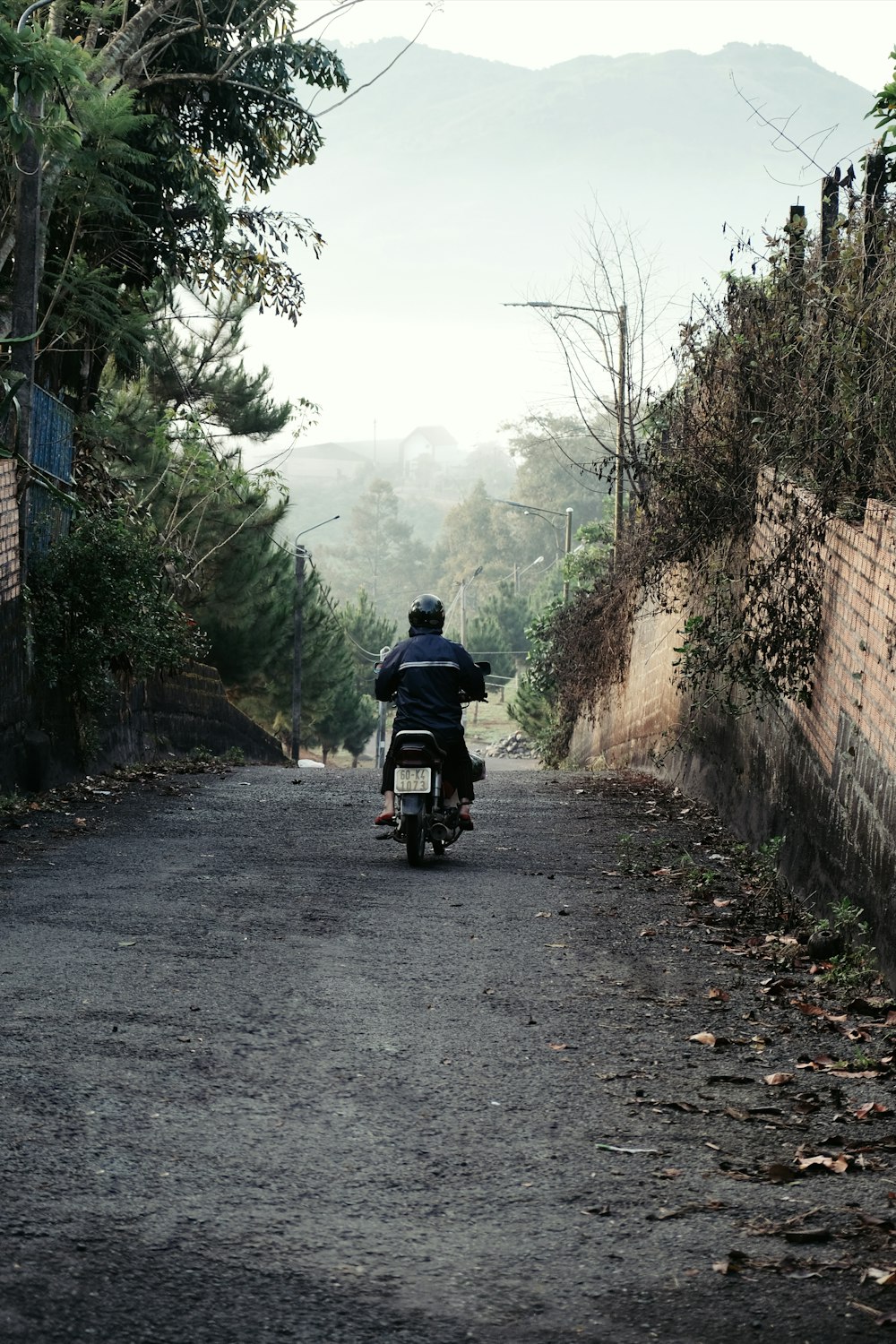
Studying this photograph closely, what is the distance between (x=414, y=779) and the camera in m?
10.4

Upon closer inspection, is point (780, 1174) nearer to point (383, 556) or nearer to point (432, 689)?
point (432, 689)

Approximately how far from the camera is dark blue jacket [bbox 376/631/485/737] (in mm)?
10789

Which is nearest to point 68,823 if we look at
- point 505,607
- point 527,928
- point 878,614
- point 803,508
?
point 527,928

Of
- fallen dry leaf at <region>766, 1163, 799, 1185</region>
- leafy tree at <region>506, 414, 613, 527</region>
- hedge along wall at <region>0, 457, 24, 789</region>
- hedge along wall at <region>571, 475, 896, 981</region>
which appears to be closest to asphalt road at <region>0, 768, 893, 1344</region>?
fallen dry leaf at <region>766, 1163, 799, 1185</region>

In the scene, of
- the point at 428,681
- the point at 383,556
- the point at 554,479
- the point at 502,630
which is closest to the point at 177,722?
the point at 428,681

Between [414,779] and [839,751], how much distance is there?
3194mm

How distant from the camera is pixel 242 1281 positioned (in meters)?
3.53

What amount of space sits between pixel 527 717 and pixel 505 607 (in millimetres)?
38330

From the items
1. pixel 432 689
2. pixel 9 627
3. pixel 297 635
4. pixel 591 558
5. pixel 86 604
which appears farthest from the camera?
pixel 297 635

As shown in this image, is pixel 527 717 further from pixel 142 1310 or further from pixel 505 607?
pixel 142 1310

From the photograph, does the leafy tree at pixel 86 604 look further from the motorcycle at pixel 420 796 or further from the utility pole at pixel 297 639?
the utility pole at pixel 297 639

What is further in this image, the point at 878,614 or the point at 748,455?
the point at 748,455

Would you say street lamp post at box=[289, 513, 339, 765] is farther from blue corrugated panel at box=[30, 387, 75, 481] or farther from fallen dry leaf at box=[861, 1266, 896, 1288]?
fallen dry leaf at box=[861, 1266, 896, 1288]

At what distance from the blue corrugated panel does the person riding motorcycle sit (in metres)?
5.81
